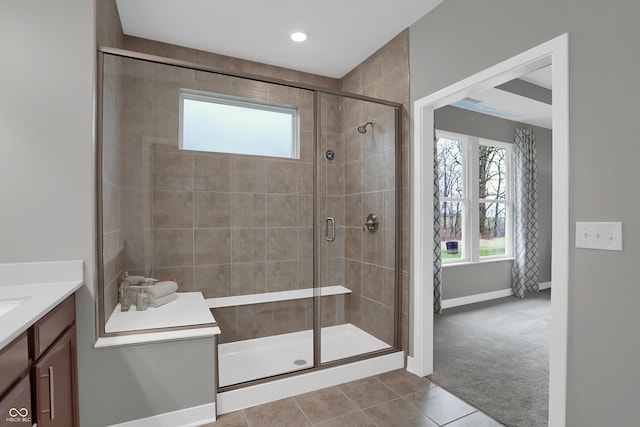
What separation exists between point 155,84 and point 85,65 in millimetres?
414

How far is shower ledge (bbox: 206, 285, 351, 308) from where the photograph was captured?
2.63 meters

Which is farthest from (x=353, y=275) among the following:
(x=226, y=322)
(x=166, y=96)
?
(x=166, y=96)

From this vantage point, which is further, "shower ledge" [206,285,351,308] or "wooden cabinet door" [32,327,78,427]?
"shower ledge" [206,285,351,308]

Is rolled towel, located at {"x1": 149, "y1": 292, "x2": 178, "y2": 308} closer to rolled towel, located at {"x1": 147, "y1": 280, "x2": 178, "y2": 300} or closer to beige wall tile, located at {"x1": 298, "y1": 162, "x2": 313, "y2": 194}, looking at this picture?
rolled towel, located at {"x1": 147, "y1": 280, "x2": 178, "y2": 300}

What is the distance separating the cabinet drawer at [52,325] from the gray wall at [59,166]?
0.13m

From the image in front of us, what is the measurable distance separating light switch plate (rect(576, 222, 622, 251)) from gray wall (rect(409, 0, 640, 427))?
0.03 m

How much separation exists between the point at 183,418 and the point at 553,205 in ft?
7.60

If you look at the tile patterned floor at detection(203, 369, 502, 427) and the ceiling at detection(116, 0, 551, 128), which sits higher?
the ceiling at detection(116, 0, 551, 128)

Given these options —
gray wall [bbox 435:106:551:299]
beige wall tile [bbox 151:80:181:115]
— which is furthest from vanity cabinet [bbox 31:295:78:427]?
gray wall [bbox 435:106:551:299]

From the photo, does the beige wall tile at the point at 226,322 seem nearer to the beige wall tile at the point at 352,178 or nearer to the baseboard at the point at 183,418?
the baseboard at the point at 183,418

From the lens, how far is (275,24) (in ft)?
8.63

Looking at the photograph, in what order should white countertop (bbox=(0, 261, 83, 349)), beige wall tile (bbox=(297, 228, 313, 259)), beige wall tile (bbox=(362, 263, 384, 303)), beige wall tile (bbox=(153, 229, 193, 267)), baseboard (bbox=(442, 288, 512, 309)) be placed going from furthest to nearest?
baseboard (bbox=(442, 288, 512, 309)) → beige wall tile (bbox=(362, 263, 384, 303)) → beige wall tile (bbox=(297, 228, 313, 259)) → beige wall tile (bbox=(153, 229, 193, 267)) → white countertop (bbox=(0, 261, 83, 349))

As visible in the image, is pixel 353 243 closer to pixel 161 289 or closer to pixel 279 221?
pixel 279 221


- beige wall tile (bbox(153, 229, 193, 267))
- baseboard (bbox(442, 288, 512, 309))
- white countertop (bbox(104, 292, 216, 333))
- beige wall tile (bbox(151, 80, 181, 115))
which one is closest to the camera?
white countertop (bbox(104, 292, 216, 333))
